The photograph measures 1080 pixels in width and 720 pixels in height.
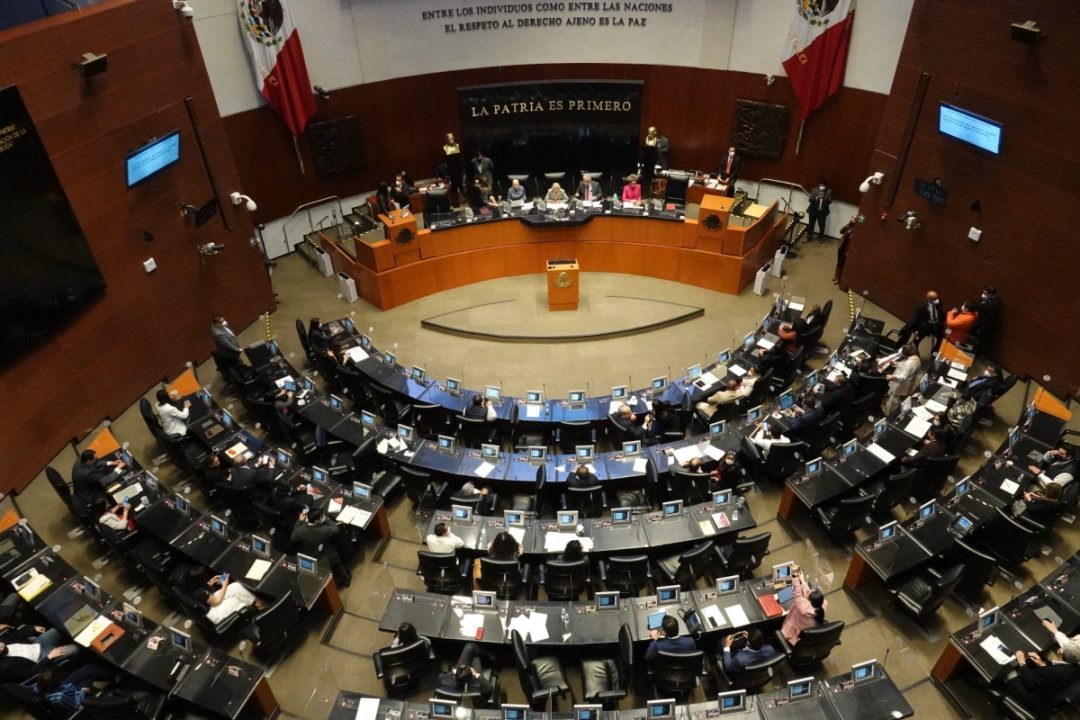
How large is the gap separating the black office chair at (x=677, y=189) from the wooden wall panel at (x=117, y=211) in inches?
364

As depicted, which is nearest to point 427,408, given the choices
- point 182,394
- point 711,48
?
point 182,394

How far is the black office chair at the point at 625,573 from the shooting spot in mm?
8484

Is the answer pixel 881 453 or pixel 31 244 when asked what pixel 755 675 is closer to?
pixel 881 453

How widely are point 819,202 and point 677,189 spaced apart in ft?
11.2

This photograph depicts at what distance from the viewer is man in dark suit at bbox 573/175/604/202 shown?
53.7 feet

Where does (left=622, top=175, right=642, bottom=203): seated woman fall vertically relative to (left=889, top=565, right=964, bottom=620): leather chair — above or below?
above

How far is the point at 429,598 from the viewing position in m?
8.36

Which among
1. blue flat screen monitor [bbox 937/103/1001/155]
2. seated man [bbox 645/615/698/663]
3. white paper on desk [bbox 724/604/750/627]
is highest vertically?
blue flat screen monitor [bbox 937/103/1001/155]

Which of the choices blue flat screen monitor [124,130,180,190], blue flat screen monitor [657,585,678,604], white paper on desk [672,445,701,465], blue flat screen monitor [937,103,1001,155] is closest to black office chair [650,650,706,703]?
blue flat screen monitor [657,585,678,604]

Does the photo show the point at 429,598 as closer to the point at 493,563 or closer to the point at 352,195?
the point at 493,563

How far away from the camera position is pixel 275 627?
8109mm

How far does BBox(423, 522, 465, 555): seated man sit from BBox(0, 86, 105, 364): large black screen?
699cm

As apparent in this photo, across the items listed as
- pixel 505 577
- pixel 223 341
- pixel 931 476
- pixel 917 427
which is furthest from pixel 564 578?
pixel 223 341

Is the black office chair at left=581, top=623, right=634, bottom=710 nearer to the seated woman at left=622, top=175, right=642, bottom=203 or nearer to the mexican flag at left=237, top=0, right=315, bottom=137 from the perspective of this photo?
the seated woman at left=622, top=175, right=642, bottom=203
